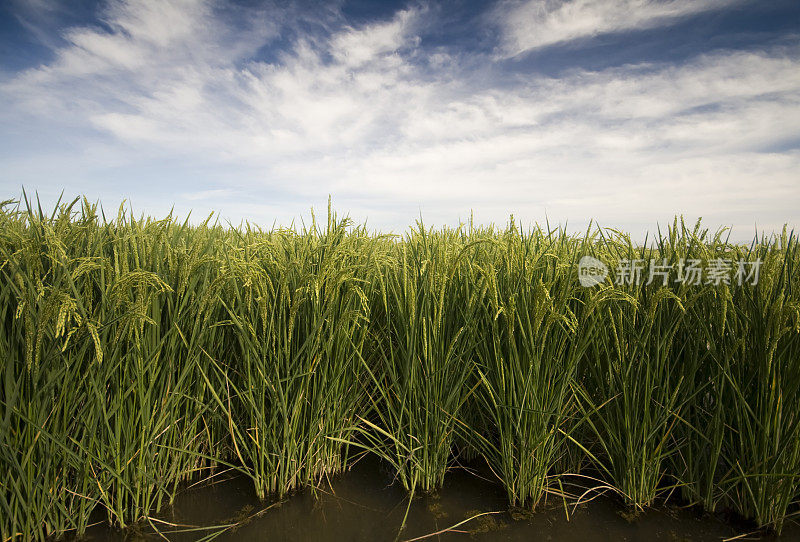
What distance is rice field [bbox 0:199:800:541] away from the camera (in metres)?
2.39

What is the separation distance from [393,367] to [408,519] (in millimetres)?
987

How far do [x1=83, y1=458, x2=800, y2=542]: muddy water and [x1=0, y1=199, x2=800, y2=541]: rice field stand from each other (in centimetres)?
11

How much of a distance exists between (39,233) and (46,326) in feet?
2.24

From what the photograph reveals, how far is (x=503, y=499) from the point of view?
2.99 meters

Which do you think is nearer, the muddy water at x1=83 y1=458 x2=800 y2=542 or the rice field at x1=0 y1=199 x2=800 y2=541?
the rice field at x1=0 y1=199 x2=800 y2=541

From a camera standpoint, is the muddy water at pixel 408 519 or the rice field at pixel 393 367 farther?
the muddy water at pixel 408 519

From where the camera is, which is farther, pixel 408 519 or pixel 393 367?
pixel 393 367

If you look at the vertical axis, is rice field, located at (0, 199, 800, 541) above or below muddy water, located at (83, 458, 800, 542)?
above

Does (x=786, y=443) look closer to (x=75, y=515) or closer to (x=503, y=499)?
(x=503, y=499)

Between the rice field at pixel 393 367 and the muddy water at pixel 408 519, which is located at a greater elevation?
the rice field at pixel 393 367

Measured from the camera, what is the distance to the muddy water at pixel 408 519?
2.66 meters

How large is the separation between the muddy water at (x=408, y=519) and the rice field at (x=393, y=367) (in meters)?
0.11

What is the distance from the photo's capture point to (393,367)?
2.91 meters

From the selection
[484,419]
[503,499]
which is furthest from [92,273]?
[503,499]
